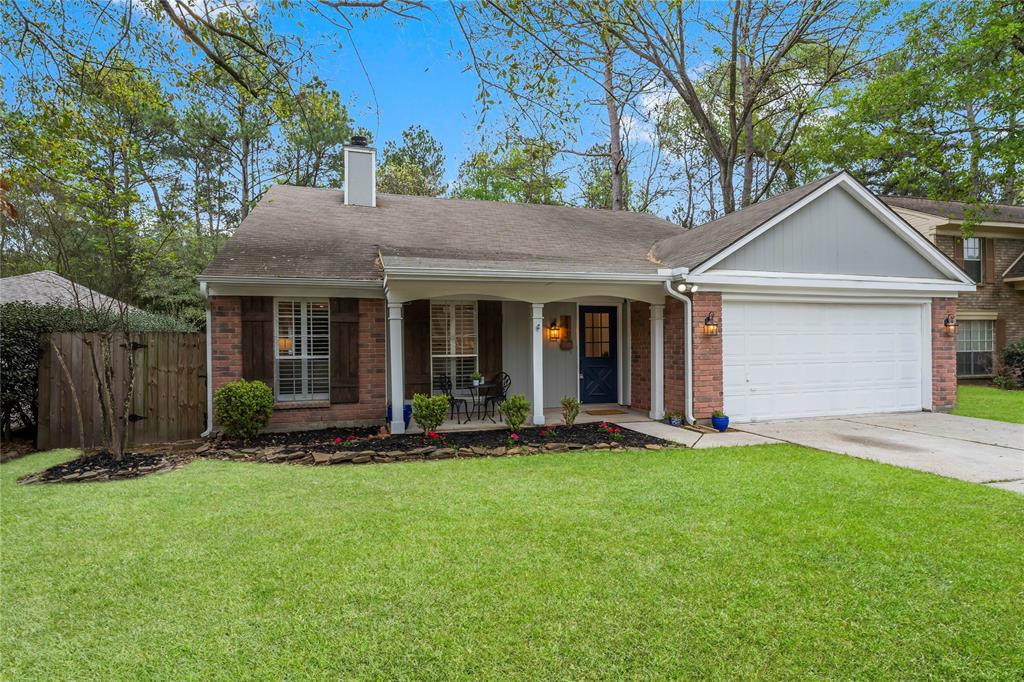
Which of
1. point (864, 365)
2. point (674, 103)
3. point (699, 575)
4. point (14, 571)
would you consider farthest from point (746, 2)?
point (14, 571)

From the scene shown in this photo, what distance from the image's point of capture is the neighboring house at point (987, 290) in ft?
51.3

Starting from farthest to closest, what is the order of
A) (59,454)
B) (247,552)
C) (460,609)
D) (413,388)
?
(413,388) < (59,454) < (247,552) < (460,609)

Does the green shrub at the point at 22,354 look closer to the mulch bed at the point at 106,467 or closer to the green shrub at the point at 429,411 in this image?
the mulch bed at the point at 106,467

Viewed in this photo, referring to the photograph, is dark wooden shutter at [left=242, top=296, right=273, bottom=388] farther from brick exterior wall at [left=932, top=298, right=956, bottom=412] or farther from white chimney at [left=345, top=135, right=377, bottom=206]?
brick exterior wall at [left=932, top=298, right=956, bottom=412]

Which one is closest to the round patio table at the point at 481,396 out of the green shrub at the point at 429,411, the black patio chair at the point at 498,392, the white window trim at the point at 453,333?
the black patio chair at the point at 498,392

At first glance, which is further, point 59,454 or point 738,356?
point 738,356

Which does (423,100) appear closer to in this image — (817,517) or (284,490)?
(284,490)

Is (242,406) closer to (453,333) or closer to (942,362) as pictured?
(453,333)

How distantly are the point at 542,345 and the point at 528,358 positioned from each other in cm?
89

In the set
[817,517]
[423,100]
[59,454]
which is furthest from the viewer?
[423,100]

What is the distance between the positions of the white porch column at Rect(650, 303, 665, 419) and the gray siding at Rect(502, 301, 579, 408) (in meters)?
1.83

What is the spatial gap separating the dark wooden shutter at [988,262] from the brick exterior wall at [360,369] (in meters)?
19.0

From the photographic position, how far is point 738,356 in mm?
8773

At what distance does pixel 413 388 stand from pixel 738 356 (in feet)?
19.7
